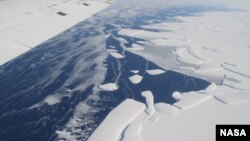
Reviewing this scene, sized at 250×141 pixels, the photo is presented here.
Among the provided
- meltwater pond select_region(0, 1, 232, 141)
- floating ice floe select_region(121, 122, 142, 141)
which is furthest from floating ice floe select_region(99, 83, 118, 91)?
floating ice floe select_region(121, 122, 142, 141)

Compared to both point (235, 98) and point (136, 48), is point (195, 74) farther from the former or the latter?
point (136, 48)

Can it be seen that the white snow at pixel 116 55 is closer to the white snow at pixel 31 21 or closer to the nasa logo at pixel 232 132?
the white snow at pixel 31 21

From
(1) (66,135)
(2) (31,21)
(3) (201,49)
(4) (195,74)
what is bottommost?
(4) (195,74)

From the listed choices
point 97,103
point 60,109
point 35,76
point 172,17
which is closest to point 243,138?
point 97,103

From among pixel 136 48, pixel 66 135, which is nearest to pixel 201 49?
pixel 136 48

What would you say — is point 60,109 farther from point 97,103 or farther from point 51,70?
point 51,70

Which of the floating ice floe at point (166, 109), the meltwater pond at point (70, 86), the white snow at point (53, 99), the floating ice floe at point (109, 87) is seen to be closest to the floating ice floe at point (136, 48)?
the meltwater pond at point (70, 86)

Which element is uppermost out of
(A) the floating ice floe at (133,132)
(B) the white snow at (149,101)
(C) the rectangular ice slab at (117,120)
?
(A) the floating ice floe at (133,132)
